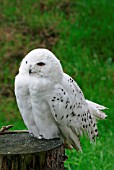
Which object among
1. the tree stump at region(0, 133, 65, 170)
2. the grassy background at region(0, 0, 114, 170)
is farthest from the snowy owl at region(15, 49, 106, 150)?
the grassy background at region(0, 0, 114, 170)

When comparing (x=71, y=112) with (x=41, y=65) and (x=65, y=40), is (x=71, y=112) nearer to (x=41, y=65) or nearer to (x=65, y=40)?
(x=41, y=65)

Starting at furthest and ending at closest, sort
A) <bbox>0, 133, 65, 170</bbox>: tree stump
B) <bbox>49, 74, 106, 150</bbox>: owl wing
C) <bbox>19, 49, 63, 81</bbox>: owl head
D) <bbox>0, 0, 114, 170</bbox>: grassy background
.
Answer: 1. <bbox>0, 0, 114, 170</bbox>: grassy background
2. <bbox>49, 74, 106, 150</bbox>: owl wing
3. <bbox>19, 49, 63, 81</bbox>: owl head
4. <bbox>0, 133, 65, 170</bbox>: tree stump

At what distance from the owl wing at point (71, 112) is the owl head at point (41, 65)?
0.13m

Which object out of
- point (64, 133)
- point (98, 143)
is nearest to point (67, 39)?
point (98, 143)

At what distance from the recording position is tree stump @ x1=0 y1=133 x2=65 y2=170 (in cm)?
378

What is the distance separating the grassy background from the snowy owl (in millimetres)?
3019

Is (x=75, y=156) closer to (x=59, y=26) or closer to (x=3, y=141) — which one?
(x=3, y=141)

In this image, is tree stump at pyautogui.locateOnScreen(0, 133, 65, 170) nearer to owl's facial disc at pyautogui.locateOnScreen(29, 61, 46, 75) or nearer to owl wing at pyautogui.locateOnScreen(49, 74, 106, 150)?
owl wing at pyautogui.locateOnScreen(49, 74, 106, 150)

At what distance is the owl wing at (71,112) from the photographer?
411 centimetres

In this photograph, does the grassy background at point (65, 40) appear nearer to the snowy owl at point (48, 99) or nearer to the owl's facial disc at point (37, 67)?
the snowy owl at point (48, 99)

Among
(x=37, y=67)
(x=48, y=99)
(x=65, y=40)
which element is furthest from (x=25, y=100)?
(x=65, y=40)

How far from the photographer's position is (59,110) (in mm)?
4129

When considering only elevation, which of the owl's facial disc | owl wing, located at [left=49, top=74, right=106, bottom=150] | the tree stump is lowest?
the tree stump

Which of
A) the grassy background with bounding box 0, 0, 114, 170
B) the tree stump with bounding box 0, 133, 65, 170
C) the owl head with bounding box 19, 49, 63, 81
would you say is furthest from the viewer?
the grassy background with bounding box 0, 0, 114, 170
